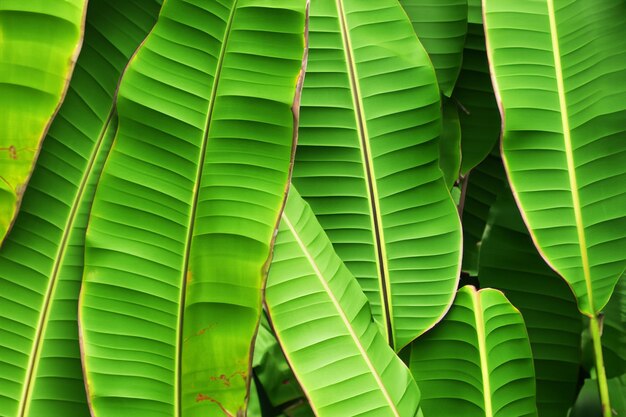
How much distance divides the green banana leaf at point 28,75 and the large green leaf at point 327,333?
10.6 inches

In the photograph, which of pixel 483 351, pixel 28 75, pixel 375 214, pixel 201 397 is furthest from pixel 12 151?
pixel 483 351

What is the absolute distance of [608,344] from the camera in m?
0.93

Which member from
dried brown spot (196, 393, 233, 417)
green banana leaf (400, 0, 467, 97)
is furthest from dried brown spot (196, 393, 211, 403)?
green banana leaf (400, 0, 467, 97)

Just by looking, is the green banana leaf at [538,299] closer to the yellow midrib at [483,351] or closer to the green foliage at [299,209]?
the green foliage at [299,209]

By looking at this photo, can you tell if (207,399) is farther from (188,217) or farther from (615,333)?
(615,333)

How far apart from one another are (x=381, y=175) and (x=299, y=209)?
0.46 feet

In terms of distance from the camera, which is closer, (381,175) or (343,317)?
(343,317)

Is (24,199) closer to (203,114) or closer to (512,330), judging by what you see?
(203,114)

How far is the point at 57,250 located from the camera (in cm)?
73

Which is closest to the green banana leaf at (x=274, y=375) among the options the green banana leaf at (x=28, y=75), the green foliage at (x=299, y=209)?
the green foliage at (x=299, y=209)

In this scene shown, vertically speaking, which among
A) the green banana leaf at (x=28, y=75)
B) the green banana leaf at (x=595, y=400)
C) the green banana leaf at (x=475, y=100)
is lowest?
the green banana leaf at (x=595, y=400)

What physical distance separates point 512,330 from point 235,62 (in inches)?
17.8

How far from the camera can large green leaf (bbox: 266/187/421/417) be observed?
72 cm

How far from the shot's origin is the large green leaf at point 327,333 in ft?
2.35
